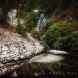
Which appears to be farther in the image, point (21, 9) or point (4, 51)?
point (21, 9)

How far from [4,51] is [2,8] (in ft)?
10.8

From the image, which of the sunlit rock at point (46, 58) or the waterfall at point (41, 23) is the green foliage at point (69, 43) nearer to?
the sunlit rock at point (46, 58)

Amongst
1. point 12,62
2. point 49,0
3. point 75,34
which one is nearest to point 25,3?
point 49,0

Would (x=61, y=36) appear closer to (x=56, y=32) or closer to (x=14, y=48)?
(x=56, y=32)

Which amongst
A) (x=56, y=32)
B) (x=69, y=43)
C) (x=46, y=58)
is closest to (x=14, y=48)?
(x=46, y=58)

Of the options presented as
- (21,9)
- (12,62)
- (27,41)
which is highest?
(21,9)

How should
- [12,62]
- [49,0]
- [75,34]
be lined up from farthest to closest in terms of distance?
[49,0], [75,34], [12,62]

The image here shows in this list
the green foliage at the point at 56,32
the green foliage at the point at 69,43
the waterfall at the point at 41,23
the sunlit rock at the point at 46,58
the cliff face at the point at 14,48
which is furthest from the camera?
the waterfall at the point at 41,23

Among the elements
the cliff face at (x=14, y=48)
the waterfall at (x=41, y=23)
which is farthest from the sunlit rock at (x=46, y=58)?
the waterfall at (x=41, y=23)

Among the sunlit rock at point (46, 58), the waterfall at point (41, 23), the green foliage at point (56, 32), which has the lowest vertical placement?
the sunlit rock at point (46, 58)

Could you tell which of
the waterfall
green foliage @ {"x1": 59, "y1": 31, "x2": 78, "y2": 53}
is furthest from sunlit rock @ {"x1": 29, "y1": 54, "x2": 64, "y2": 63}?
the waterfall

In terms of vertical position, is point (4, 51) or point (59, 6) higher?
point (59, 6)

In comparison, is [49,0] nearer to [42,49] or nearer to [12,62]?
[42,49]

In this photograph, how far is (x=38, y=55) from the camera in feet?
24.5
